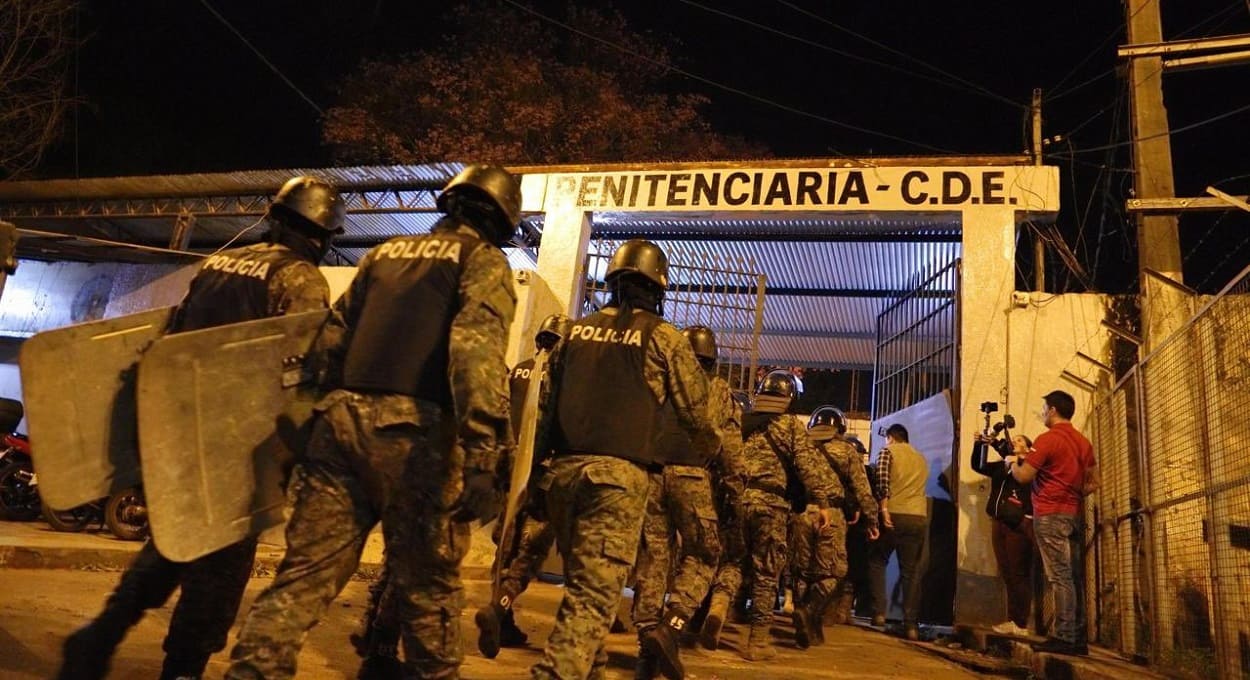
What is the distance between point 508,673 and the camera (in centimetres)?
446

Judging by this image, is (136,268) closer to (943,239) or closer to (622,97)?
(622,97)

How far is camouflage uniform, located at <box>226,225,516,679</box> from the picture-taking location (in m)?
2.76

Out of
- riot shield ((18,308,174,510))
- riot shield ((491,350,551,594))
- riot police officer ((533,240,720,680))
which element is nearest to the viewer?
riot shield ((18,308,174,510))

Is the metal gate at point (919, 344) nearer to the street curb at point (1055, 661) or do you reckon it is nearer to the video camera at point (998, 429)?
the video camera at point (998, 429)

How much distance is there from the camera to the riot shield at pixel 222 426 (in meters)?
2.91

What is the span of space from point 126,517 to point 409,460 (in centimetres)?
665

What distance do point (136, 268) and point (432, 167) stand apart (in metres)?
5.83

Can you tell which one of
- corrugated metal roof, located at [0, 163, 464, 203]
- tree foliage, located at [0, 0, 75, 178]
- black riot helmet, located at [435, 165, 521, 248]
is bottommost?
black riot helmet, located at [435, 165, 521, 248]

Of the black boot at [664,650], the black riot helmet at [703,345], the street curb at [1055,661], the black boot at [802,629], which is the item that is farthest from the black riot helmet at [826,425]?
the black boot at [664,650]

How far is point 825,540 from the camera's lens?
6.99 metres

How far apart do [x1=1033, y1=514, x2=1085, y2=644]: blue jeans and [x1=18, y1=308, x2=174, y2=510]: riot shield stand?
19.7 feet

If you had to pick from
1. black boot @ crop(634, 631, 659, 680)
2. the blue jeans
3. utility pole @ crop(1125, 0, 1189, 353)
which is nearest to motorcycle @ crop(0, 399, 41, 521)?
black boot @ crop(634, 631, 659, 680)

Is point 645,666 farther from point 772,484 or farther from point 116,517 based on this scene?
point 116,517

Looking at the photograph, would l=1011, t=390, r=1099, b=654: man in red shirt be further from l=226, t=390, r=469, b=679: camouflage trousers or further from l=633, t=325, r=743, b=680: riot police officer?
l=226, t=390, r=469, b=679: camouflage trousers
